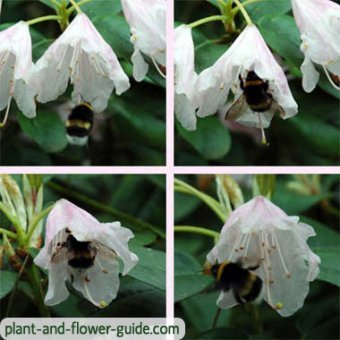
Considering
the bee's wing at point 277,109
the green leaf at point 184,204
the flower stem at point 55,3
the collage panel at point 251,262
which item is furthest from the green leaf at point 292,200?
the flower stem at point 55,3

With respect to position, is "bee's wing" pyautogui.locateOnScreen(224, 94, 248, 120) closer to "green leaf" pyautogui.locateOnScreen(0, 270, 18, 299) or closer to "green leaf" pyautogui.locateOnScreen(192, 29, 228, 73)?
"green leaf" pyautogui.locateOnScreen(192, 29, 228, 73)

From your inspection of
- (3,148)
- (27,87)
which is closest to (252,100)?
(27,87)

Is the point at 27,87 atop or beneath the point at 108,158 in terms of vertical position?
atop

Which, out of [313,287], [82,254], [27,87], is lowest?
[313,287]

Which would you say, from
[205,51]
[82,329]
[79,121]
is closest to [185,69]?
[205,51]

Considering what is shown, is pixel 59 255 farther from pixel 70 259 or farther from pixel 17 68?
pixel 17 68

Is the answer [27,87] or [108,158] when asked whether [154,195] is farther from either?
[27,87]

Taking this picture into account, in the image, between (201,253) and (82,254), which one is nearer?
(82,254)
